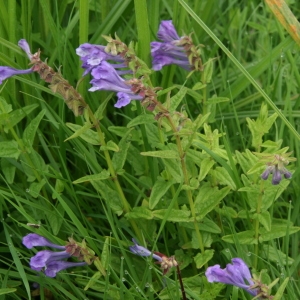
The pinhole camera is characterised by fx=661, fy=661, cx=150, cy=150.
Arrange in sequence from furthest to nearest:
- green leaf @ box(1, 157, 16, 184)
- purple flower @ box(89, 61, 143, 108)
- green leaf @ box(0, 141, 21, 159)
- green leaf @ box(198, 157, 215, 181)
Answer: green leaf @ box(1, 157, 16, 184) < green leaf @ box(0, 141, 21, 159) < green leaf @ box(198, 157, 215, 181) < purple flower @ box(89, 61, 143, 108)

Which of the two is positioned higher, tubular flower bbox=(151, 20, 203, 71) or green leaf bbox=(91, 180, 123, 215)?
tubular flower bbox=(151, 20, 203, 71)

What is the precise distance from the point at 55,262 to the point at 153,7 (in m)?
0.88

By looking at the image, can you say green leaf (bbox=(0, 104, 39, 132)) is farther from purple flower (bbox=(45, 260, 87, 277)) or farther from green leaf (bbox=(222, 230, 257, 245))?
green leaf (bbox=(222, 230, 257, 245))

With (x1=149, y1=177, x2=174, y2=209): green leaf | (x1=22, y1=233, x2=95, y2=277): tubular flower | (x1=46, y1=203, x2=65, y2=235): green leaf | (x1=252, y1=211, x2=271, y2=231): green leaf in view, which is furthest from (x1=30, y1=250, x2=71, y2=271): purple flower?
(x1=252, y1=211, x2=271, y2=231): green leaf

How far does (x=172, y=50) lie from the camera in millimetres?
1895

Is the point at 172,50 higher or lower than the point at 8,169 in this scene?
higher

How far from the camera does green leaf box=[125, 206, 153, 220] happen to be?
1809mm

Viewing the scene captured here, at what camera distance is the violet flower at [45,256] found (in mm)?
1686

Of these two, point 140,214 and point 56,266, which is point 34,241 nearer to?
point 56,266

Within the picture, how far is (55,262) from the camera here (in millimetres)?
1759

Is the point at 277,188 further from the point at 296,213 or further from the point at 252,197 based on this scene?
the point at 296,213

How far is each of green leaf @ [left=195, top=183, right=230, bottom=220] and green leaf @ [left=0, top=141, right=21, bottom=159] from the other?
522mm

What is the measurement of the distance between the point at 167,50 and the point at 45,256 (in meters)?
0.67

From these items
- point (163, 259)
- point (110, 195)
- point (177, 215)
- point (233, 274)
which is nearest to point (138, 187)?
point (110, 195)
